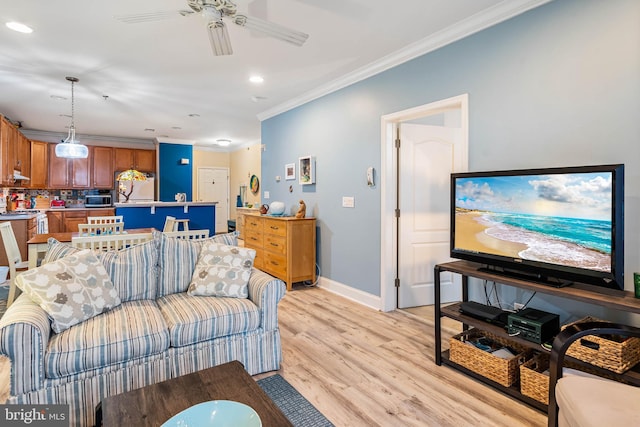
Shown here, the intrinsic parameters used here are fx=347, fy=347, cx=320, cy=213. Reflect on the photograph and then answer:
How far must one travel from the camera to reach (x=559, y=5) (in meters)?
2.28

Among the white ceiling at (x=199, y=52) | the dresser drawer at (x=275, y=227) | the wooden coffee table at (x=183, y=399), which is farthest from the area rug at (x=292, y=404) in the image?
the white ceiling at (x=199, y=52)

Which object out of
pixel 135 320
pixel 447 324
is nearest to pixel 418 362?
pixel 447 324

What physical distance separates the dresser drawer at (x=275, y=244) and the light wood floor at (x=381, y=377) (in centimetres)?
106

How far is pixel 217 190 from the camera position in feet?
33.7

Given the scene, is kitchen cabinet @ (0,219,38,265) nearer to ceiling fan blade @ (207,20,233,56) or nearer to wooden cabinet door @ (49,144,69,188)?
wooden cabinet door @ (49,144,69,188)

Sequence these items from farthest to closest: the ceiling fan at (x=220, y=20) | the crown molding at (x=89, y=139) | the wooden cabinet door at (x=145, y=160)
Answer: the wooden cabinet door at (x=145, y=160) < the crown molding at (x=89, y=139) < the ceiling fan at (x=220, y=20)

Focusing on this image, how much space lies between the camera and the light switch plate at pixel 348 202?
160 inches

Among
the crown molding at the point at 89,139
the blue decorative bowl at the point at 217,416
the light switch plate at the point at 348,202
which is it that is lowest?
the blue decorative bowl at the point at 217,416

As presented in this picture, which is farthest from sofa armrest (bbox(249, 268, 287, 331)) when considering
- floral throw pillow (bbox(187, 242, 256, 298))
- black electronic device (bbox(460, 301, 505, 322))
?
black electronic device (bbox(460, 301, 505, 322))

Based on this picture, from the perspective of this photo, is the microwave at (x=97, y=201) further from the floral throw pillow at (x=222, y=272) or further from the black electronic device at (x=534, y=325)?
the black electronic device at (x=534, y=325)

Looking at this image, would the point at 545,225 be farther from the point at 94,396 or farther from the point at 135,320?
the point at 94,396

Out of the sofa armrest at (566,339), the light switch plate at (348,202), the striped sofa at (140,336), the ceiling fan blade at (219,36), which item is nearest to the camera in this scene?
the sofa armrest at (566,339)

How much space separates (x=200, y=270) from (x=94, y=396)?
0.99 meters

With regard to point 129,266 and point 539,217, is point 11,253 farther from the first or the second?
point 539,217
